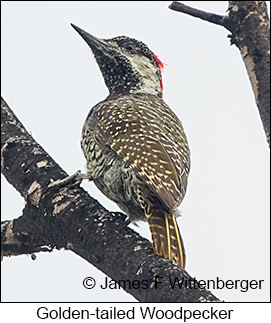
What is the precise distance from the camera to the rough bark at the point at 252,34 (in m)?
4.73

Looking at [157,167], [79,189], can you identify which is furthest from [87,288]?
[157,167]

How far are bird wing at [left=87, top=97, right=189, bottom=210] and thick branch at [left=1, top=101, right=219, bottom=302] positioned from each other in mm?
337

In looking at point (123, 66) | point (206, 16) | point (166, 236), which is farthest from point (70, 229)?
point (123, 66)

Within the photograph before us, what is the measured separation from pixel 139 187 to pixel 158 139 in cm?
52

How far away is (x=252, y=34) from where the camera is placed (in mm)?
4965

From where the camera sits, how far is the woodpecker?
428 centimetres

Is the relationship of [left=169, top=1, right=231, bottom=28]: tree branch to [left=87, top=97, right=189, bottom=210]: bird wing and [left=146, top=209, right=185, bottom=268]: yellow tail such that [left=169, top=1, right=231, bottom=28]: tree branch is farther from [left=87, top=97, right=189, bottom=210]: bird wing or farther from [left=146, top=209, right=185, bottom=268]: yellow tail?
→ [left=146, top=209, right=185, bottom=268]: yellow tail

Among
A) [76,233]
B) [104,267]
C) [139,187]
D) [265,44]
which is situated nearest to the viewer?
[104,267]

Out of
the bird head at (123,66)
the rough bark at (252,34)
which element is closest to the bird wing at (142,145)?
the rough bark at (252,34)

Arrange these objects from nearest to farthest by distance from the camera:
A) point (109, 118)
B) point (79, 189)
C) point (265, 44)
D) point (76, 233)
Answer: point (76, 233)
point (79, 189)
point (265, 44)
point (109, 118)

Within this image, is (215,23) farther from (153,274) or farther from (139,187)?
(153,274)

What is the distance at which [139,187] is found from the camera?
15.1 ft

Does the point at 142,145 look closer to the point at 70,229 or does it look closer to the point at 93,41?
the point at 70,229

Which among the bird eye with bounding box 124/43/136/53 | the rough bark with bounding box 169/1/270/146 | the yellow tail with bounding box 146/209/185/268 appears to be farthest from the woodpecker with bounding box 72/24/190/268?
the rough bark with bounding box 169/1/270/146
